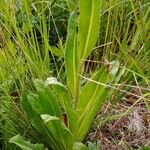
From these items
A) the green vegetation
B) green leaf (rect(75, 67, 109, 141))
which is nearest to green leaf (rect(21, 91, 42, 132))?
the green vegetation

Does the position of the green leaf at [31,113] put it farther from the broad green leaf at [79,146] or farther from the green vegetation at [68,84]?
the broad green leaf at [79,146]

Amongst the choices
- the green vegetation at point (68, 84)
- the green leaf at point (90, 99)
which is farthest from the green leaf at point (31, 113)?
the green leaf at point (90, 99)

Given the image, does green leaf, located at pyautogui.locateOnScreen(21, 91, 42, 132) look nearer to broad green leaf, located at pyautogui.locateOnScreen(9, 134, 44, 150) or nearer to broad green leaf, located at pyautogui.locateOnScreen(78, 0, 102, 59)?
broad green leaf, located at pyautogui.locateOnScreen(9, 134, 44, 150)

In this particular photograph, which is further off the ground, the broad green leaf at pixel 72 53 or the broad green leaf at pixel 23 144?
the broad green leaf at pixel 72 53

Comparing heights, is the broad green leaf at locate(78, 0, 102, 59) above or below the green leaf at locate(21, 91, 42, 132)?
above

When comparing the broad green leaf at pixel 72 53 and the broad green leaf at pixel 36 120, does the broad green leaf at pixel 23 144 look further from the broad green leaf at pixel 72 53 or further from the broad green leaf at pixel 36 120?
the broad green leaf at pixel 72 53

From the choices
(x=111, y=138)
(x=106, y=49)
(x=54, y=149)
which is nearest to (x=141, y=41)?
(x=106, y=49)

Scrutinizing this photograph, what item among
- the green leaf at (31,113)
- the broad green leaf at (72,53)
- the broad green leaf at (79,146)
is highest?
the broad green leaf at (72,53)
